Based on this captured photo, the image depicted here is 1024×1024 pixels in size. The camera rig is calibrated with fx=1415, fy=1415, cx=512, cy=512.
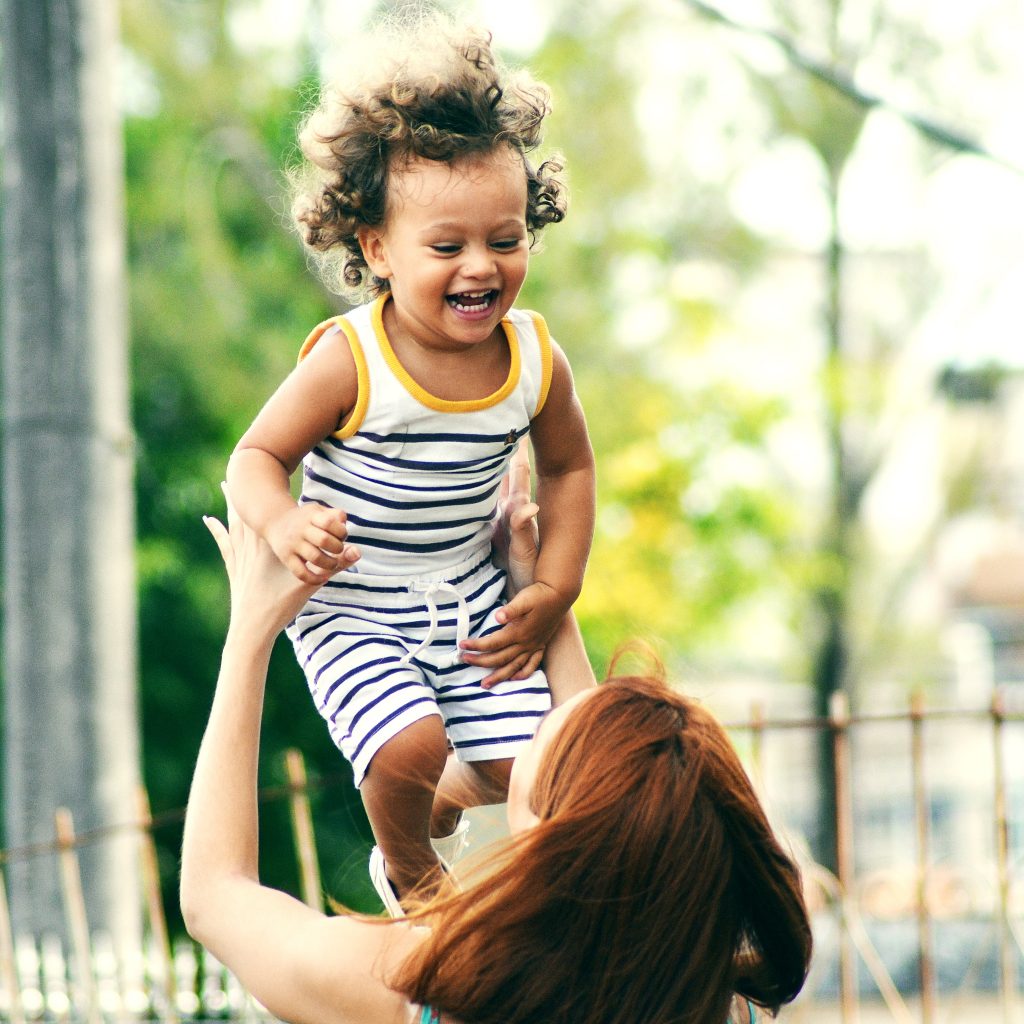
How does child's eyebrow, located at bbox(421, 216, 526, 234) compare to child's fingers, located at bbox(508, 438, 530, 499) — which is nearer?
child's eyebrow, located at bbox(421, 216, 526, 234)

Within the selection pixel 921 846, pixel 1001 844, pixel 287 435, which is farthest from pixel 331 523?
pixel 1001 844

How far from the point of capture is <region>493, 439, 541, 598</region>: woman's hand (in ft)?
5.06

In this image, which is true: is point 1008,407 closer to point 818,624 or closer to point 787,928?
point 818,624

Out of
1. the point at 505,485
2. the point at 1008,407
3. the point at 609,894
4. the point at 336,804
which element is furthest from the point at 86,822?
the point at 1008,407

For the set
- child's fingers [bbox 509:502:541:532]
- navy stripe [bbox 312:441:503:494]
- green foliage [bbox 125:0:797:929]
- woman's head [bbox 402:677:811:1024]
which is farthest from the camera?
green foliage [bbox 125:0:797:929]

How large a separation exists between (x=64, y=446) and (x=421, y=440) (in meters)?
2.04

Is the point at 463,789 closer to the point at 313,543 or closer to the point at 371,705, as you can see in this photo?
the point at 371,705

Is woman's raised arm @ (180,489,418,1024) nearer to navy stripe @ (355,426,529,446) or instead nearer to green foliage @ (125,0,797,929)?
navy stripe @ (355,426,529,446)

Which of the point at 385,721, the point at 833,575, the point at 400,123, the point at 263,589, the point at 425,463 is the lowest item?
the point at 833,575

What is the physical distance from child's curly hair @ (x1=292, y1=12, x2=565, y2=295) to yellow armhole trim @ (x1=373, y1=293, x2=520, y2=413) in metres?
0.08

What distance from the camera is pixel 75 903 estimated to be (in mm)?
3232

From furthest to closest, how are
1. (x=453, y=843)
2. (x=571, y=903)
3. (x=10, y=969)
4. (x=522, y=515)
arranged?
(x=10, y=969) → (x=453, y=843) → (x=522, y=515) → (x=571, y=903)

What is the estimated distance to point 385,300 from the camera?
145 centimetres

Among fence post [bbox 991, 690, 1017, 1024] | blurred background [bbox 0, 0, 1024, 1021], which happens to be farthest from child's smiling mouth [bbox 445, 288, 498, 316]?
blurred background [bbox 0, 0, 1024, 1021]
